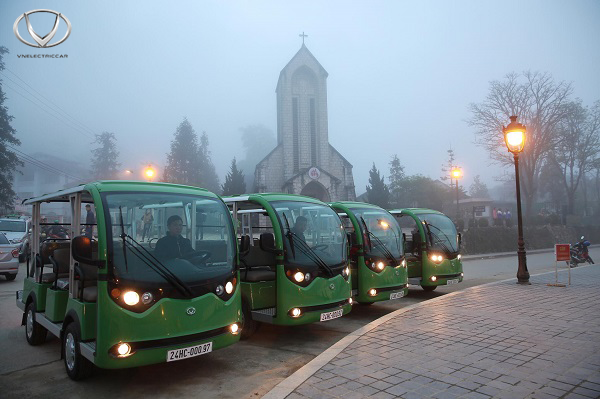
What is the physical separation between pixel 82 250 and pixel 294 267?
319 centimetres

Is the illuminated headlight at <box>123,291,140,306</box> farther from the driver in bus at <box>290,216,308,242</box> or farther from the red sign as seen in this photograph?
the red sign

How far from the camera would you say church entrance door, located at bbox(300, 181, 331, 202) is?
4841 centimetres

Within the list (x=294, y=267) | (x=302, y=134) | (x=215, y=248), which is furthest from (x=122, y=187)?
(x=302, y=134)

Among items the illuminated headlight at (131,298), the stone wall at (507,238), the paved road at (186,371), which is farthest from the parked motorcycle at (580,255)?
the illuminated headlight at (131,298)

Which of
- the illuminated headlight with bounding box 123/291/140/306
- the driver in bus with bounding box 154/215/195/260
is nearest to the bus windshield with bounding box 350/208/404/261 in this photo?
the driver in bus with bounding box 154/215/195/260

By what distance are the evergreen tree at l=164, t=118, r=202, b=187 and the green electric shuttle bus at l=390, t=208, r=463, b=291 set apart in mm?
70571

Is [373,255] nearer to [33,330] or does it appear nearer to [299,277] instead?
[299,277]

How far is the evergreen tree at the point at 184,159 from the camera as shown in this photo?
259ft

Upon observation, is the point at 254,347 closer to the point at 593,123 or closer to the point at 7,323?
the point at 7,323

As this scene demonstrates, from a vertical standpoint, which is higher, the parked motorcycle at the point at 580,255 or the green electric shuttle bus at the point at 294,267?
the green electric shuttle bus at the point at 294,267

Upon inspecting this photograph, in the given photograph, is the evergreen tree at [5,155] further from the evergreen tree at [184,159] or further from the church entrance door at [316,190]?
the evergreen tree at [184,159]

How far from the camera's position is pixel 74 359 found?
5027mm

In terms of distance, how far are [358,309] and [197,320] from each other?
5.60 metres

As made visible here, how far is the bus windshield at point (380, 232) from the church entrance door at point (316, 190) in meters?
38.4
